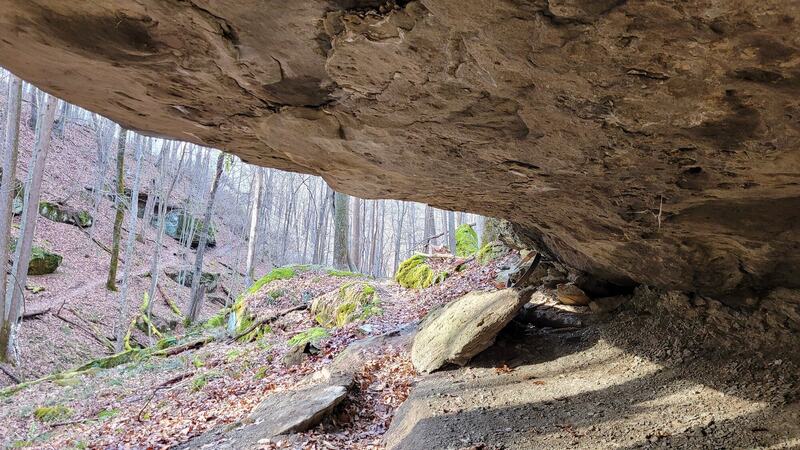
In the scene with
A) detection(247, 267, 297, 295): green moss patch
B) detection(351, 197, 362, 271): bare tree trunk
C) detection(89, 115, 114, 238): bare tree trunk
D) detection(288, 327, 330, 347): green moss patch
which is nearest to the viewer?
detection(288, 327, 330, 347): green moss patch

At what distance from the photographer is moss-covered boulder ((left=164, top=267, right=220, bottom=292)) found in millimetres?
27625

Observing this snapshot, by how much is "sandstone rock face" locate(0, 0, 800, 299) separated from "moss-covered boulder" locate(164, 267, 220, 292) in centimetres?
2477

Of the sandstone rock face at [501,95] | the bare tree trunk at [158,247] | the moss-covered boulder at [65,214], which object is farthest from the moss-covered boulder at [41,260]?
the sandstone rock face at [501,95]

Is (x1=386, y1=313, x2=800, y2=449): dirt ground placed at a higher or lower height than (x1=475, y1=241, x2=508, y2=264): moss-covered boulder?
lower

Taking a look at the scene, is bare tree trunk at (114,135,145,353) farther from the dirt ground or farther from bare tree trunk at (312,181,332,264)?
the dirt ground

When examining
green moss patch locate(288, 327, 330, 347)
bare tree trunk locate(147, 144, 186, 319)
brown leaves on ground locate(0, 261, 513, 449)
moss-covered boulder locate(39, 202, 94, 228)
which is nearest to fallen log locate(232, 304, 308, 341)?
brown leaves on ground locate(0, 261, 513, 449)

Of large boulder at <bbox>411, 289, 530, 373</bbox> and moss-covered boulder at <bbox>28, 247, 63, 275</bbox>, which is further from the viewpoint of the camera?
moss-covered boulder at <bbox>28, 247, 63, 275</bbox>

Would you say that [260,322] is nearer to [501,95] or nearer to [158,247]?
[158,247]

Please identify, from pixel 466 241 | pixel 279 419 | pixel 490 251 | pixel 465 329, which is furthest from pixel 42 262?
pixel 465 329

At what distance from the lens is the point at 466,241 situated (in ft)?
57.3

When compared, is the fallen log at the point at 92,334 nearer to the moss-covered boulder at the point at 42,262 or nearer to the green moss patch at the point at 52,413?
the moss-covered boulder at the point at 42,262

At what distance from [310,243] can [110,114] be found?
50081 mm

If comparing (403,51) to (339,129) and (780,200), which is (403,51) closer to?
(339,129)

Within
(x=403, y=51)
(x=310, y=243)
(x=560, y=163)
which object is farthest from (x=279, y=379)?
(x=310, y=243)
